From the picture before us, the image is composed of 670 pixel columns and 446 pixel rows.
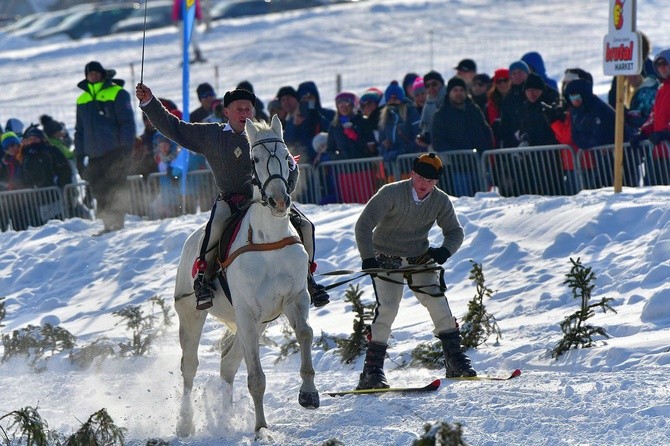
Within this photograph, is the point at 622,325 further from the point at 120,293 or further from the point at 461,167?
the point at 120,293

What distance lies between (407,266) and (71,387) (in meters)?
3.30

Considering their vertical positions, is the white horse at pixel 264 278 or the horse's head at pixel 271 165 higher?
the horse's head at pixel 271 165

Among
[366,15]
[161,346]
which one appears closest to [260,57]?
[366,15]

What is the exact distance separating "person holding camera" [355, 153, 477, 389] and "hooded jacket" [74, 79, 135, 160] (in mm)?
7570

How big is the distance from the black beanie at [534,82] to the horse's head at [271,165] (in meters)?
6.84

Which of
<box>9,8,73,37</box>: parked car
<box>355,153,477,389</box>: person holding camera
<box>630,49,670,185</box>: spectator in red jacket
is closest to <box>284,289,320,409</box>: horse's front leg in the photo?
<box>355,153,477,389</box>: person holding camera

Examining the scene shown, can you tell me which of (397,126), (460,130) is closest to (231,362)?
(460,130)

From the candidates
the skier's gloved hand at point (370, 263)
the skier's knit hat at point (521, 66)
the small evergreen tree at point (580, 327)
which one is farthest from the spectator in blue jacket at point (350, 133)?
the skier's gloved hand at point (370, 263)

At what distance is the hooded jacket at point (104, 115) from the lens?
17.0 metres

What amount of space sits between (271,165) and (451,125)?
731cm

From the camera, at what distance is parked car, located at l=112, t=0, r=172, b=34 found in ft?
134

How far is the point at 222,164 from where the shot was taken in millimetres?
9609

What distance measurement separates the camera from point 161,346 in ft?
41.9

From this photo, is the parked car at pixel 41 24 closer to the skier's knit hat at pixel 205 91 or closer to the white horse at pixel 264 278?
the skier's knit hat at pixel 205 91
